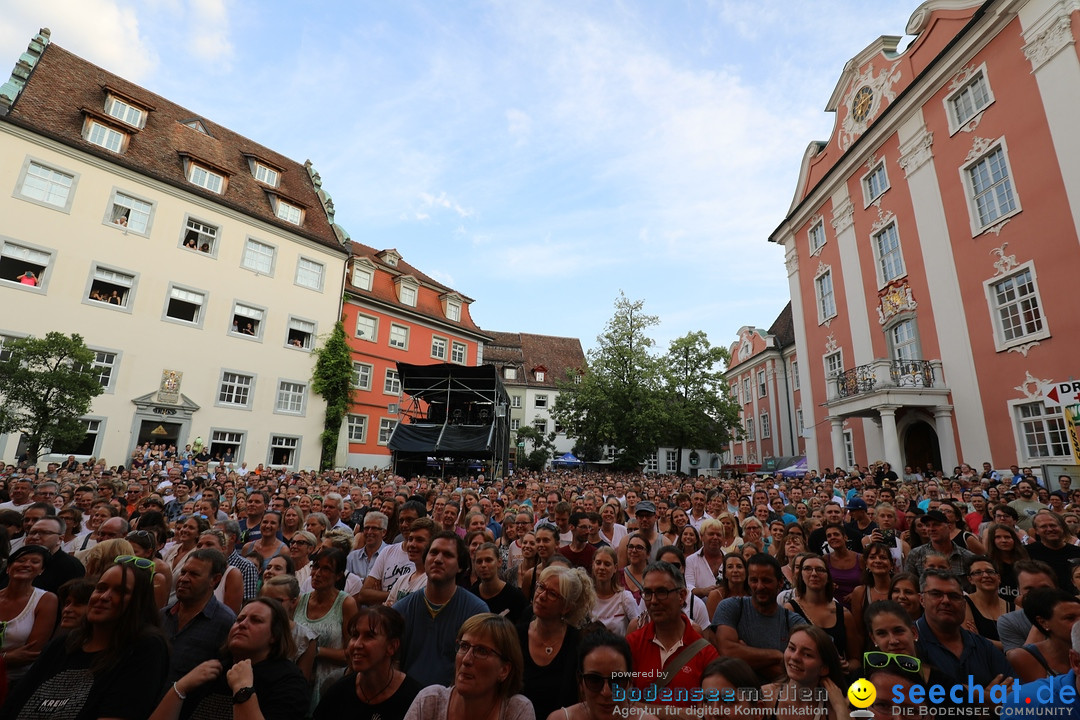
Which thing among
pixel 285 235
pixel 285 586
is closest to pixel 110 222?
pixel 285 235

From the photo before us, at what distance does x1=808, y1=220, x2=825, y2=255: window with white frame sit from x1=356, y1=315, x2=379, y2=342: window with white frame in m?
23.3

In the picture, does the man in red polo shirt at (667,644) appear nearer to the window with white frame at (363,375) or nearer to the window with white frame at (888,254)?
the window with white frame at (888,254)

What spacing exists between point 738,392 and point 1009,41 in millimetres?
27679

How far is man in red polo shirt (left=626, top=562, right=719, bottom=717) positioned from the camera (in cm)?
281

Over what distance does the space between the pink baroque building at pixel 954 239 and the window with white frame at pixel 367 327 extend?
2316 centimetres

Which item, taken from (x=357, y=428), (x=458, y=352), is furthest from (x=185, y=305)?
(x=458, y=352)

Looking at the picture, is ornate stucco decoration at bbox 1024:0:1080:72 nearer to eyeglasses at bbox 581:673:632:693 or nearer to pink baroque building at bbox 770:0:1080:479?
pink baroque building at bbox 770:0:1080:479

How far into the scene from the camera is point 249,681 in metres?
2.48

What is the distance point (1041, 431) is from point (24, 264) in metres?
32.0

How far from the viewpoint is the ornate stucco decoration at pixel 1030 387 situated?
13062mm

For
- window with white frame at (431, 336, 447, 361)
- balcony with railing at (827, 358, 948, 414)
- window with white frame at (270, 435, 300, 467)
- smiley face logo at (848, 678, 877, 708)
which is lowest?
smiley face logo at (848, 678, 877, 708)

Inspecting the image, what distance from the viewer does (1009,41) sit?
14.3 meters

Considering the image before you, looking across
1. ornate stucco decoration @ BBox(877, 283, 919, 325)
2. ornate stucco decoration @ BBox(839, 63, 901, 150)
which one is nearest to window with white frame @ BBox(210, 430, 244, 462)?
ornate stucco decoration @ BBox(877, 283, 919, 325)

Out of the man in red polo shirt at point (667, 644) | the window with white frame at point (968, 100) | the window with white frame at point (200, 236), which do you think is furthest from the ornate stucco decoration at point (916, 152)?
the window with white frame at point (200, 236)
